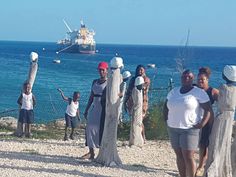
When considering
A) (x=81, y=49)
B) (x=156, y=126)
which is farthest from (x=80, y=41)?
(x=156, y=126)

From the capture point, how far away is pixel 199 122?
850 cm

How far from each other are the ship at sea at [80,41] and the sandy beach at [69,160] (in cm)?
8785

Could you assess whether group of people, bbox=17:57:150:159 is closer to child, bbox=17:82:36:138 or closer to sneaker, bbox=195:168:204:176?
child, bbox=17:82:36:138

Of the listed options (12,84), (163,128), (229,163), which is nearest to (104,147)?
(229,163)

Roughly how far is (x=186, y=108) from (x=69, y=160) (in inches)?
127

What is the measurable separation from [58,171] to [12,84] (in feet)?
132

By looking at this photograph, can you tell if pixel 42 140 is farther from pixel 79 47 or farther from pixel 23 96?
pixel 79 47

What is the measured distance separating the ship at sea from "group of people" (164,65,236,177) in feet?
301

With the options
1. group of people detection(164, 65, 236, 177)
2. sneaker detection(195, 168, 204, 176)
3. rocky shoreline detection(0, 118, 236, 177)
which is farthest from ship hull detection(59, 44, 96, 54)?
group of people detection(164, 65, 236, 177)

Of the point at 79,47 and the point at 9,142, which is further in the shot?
the point at 79,47

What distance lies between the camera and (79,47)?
346ft

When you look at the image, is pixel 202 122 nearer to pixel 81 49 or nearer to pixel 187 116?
pixel 187 116

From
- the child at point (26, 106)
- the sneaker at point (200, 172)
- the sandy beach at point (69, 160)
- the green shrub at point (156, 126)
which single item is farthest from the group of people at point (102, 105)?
the sneaker at point (200, 172)

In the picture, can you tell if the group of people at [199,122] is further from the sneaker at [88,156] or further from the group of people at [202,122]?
the sneaker at [88,156]
